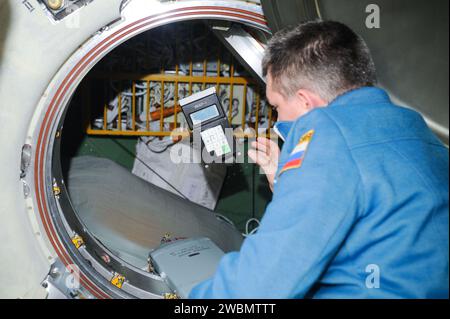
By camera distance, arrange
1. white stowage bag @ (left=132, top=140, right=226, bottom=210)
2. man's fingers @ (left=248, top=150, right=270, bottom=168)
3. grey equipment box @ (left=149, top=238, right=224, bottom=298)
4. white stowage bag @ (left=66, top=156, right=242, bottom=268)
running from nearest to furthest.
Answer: man's fingers @ (left=248, top=150, right=270, bottom=168), grey equipment box @ (left=149, top=238, right=224, bottom=298), white stowage bag @ (left=66, top=156, right=242, bottom=268), white stowage bag @ (left=132, top=140, right=226, bottom=210)

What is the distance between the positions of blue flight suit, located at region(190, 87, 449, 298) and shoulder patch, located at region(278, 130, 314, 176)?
1 cm

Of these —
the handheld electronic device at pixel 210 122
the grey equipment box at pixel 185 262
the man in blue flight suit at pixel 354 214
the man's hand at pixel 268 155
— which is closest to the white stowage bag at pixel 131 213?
the grey equipment box at pixel 185 262

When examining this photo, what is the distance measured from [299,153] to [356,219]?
0.18m

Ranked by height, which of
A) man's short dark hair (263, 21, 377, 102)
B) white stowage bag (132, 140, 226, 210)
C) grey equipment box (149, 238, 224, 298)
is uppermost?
man's short dark hair (263, 21, 377, 102)

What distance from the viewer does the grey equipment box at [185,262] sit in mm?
1854

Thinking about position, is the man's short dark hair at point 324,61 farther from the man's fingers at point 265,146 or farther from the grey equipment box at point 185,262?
the grey equipment box at point 185,262

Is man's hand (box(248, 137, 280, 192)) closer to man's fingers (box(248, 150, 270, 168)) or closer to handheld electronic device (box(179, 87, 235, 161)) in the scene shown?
man's fingers (box(248, 150, 270, 168))

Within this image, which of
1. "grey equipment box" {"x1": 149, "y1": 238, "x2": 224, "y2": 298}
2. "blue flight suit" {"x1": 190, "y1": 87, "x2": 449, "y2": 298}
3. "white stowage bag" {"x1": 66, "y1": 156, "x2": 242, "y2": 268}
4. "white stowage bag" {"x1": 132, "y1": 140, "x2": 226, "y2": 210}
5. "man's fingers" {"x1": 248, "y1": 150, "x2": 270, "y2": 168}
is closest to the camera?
"blue flight suit" {"x1": 190, "y1": 87, "x2": 449, "y2": 298}

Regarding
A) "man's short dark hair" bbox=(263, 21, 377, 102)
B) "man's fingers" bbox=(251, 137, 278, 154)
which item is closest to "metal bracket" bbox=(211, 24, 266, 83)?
"man's fingers" bbox=(251, 137, 278, 154)

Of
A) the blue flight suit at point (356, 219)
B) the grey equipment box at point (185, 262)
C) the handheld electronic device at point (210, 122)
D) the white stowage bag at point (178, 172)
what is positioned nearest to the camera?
the blue flight suit at point (356, 219)

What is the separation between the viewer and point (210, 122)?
2041 millimetres

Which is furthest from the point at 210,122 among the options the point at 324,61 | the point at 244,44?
the point at 324,61

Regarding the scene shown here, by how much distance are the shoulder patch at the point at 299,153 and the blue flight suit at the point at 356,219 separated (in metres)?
0.01

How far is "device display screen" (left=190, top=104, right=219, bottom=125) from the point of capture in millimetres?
2043
